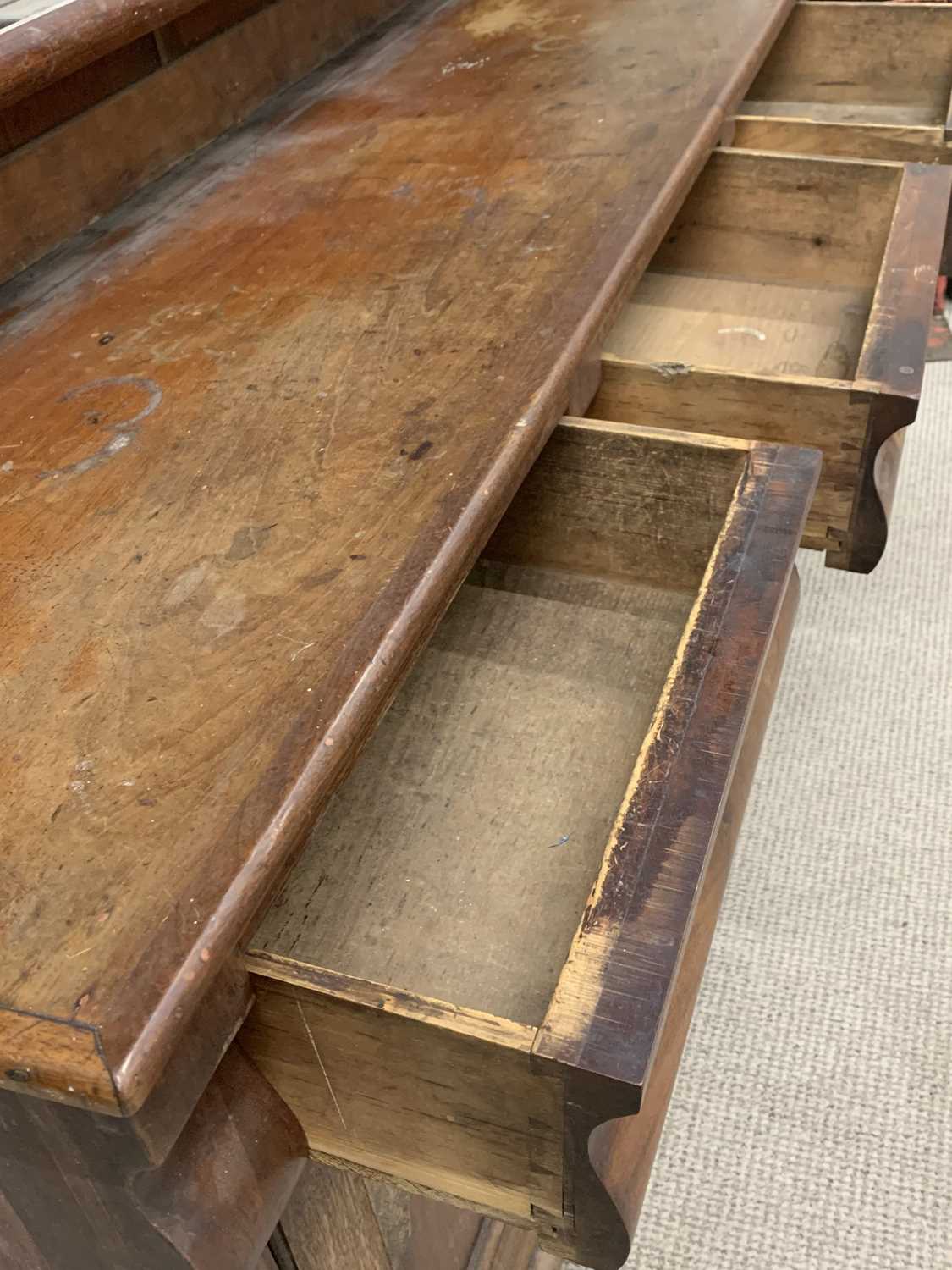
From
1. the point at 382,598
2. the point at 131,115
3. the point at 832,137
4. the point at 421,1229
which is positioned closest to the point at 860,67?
the point at 832,137

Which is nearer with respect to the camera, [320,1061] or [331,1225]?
[320,1061]

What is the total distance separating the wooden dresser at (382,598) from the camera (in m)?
0.51

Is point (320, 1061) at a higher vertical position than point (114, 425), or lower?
lower

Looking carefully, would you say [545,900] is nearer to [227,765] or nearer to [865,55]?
[227,765]

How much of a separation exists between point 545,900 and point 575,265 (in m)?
0.51

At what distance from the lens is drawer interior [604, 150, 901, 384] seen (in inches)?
48.9

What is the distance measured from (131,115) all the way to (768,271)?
72 cm

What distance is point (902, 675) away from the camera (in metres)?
1.71

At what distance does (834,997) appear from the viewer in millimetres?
1328

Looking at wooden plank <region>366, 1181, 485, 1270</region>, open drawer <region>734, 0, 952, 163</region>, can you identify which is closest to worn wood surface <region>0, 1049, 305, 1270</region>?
wooden plank <region>366, 1181, 485, 1270</region>

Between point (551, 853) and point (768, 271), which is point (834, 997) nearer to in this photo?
point (551, 853)

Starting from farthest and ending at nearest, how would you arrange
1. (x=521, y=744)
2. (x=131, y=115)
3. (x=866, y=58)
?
(x=866, y=58) < (x=131, y=115) < (x=521, y=744)

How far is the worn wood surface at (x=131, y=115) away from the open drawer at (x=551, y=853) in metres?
0.51

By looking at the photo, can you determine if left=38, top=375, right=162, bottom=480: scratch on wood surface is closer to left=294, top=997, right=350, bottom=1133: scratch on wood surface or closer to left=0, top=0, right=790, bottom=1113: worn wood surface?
left=0, top=0, right=790, bottom=1113: worn wood surface
